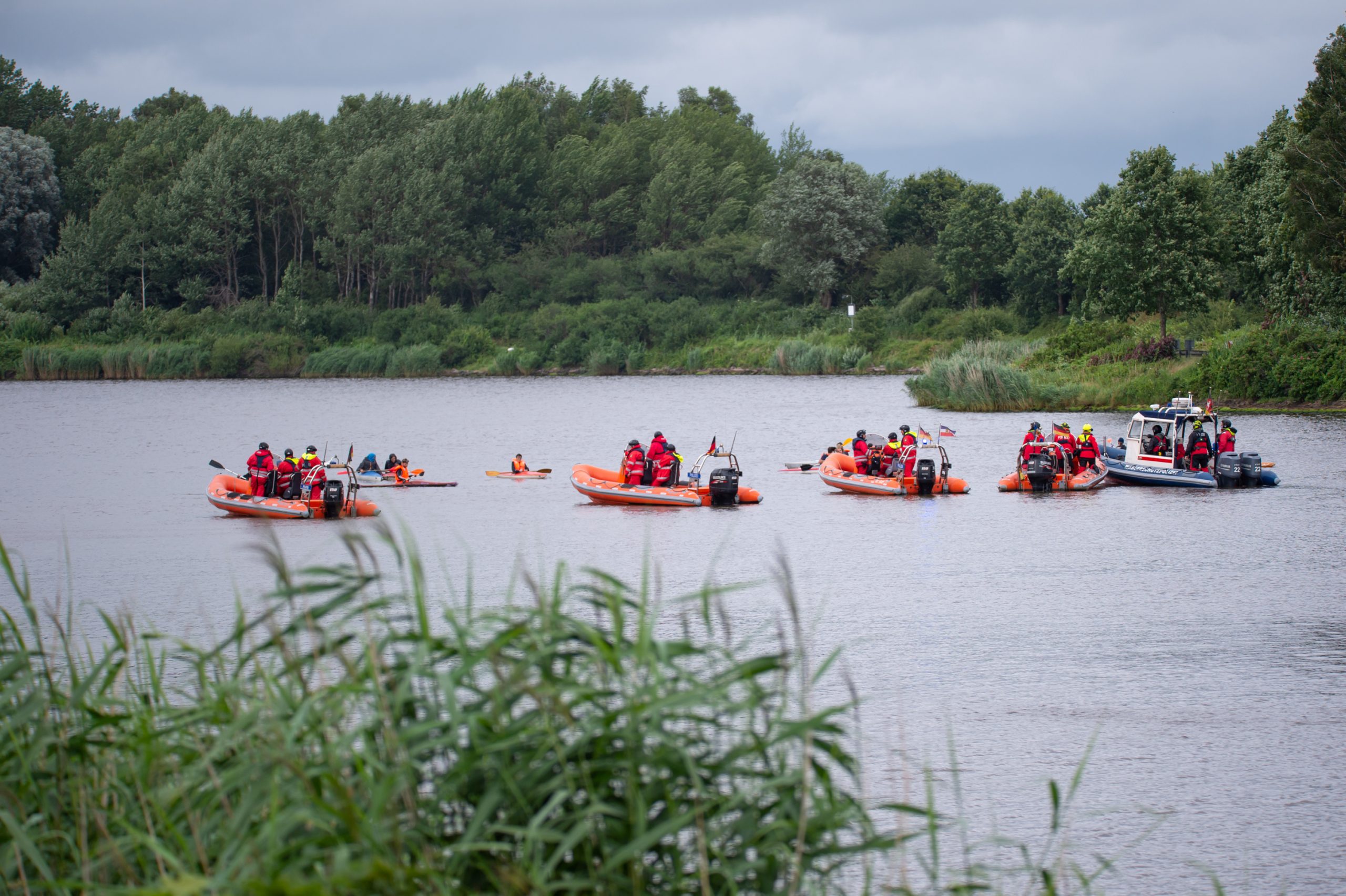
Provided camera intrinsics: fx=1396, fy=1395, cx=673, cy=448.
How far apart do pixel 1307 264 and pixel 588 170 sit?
60123 millimetres

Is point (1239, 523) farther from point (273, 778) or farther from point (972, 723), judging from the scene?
point (273, 778)

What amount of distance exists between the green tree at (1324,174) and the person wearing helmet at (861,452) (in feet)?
76.3

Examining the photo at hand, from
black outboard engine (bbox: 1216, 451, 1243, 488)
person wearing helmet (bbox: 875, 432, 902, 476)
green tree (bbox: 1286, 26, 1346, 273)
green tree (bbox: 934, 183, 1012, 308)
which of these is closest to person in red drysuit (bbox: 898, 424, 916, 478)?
person wearing helmet (bbox: 875, 432, 902, 476)

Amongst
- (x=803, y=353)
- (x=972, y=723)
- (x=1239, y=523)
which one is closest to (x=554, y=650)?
(x=972, y=723)

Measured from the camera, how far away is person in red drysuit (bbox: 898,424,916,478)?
29.2m

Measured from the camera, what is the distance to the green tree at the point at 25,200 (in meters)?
89.3

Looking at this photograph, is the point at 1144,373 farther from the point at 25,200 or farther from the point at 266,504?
the point at 25,200

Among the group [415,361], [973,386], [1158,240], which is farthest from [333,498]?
[415,361]

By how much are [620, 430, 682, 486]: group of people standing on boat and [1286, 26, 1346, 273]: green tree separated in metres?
28.0

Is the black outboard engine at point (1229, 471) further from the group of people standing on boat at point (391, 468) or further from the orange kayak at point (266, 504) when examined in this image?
the group of people standing on boat at point (391, 468)

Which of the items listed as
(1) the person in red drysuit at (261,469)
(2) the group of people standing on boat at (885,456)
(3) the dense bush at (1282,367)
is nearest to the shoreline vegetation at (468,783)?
(1) the person in red drysuit at (261,469)

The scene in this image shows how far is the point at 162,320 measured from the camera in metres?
88.2

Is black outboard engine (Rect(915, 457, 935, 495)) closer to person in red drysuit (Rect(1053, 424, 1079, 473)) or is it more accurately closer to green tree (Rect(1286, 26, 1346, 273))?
person in red drysuit (Rect(1053, 424, 1079, 473))

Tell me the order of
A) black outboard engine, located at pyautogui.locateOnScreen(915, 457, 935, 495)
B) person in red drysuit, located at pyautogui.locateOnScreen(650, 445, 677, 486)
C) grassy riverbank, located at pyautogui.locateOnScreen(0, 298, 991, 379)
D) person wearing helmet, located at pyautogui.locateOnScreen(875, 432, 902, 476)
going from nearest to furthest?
person in red drysuit, located at pyautogui.locateOnScreen(650, 445, 677, 486) → black outboard engine, located at pyautogui.locateOnScreen(915, 457, 935, 495) → person wearing helmet, located at pyautogui.locateOnScreen(875, 432, 902, 476) → grassy riverbank, located at pyautogui.locateOnScreen(0, 298, 991, 379)
